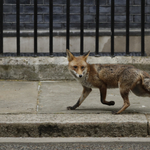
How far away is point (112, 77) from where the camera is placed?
512 centimetres

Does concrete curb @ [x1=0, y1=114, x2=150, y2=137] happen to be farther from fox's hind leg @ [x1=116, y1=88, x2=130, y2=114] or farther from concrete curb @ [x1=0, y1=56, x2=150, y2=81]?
concrete curb @ [x1=0, y1=56, x2=150, y2=81]

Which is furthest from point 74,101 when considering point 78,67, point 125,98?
point 125,98

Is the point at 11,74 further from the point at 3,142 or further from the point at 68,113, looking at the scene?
the point at 3,142

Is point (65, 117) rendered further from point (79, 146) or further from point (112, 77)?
point (112, 77)

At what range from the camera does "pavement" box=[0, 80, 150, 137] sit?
456 centimetres

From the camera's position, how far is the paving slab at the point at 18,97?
532 cm

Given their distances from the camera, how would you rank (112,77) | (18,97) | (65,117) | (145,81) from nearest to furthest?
(65,117)
(145,81)
(112,77)
(18,97)

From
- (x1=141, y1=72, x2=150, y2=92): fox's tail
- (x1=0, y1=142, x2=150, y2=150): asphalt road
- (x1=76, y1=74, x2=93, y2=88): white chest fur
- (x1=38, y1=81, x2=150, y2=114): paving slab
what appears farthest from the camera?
(x1=38, y1=81, x2=150, y2=114): paving slab

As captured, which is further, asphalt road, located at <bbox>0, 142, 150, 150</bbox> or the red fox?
the red fox

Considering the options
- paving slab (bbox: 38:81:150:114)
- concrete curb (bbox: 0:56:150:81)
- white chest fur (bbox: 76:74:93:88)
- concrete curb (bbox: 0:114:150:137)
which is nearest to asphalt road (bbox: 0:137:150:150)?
concrete curb (bbox: 0:114:150:137)

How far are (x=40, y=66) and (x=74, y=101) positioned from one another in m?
1.78

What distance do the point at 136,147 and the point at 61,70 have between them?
11.5 ft

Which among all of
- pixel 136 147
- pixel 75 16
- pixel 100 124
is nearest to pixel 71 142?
pixel 100 124

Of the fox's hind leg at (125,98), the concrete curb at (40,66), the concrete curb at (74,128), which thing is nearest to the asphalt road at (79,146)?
the concrete curb at (74,128)
